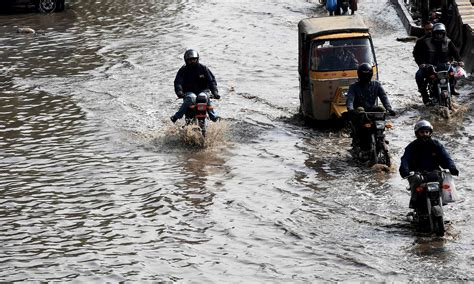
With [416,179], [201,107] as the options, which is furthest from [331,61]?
[416,179]

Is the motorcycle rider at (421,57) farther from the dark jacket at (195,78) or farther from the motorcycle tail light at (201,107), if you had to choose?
the motorcycle tail light at (201,107)

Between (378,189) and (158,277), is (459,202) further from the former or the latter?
(158,277)

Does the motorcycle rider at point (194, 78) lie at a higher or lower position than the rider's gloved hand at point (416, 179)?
lower

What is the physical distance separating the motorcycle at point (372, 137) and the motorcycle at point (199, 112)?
275 centimetres

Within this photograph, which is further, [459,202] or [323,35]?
[323,35]

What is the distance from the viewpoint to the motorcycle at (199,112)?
18.9 m

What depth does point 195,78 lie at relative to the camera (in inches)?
781

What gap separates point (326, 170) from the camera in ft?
57.2

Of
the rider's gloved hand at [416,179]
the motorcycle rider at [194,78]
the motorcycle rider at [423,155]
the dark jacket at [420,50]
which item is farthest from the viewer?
the dark jacket at [420,50]

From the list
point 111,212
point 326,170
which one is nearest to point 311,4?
point 326,170

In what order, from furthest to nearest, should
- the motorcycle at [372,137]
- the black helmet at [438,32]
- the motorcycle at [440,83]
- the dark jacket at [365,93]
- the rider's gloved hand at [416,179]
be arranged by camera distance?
the black helmet at [438,32] → the motorcycle at [440,83] → the dark jacket at [365,93] → the motorcycle at [372,137] → the rider's gloved hand at [416,179]

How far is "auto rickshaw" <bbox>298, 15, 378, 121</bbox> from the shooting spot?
64.9 feet

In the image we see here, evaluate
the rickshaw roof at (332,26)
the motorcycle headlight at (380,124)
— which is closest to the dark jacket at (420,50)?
the rickshaw roof at (332,26)

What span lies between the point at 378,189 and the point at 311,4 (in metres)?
24.2
